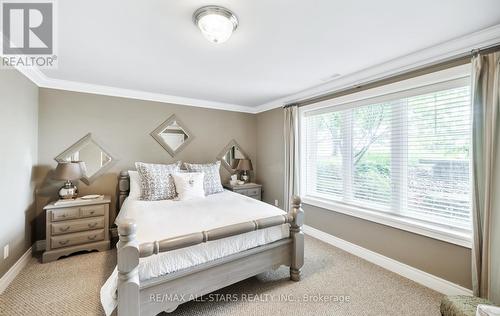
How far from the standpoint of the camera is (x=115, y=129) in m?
3.38

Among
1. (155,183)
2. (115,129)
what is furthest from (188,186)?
(115,129)

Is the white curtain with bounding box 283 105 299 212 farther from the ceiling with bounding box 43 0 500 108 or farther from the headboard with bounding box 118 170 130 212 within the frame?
the headboard with bounding box 118 170 130 212

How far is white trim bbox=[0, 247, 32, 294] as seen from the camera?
2043mm

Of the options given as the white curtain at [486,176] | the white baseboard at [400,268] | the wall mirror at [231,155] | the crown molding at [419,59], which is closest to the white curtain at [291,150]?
the crown molding at [419,59]

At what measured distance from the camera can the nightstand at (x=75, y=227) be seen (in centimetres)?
261

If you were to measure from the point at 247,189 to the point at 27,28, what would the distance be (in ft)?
11.1

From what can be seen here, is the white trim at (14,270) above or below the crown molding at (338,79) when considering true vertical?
below

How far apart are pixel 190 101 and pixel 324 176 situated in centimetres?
273

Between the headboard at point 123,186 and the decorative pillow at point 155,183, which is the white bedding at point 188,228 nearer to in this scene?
the decorative pillow at point 155,183

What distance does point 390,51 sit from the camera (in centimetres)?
218

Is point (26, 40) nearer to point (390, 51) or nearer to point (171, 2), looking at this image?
point (171, 2)

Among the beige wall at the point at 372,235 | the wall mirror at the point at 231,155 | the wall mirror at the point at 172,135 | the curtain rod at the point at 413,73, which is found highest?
the curtain rod at the point at 413,73

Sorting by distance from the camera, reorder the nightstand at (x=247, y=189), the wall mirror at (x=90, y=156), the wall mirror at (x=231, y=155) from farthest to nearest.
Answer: the wall mirror at (x=231, y=155) → the nightstand at (x=247, y=189) → the wall mirror at (x=90, y=156)

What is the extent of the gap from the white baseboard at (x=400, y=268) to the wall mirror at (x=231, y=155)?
6.81 feet
